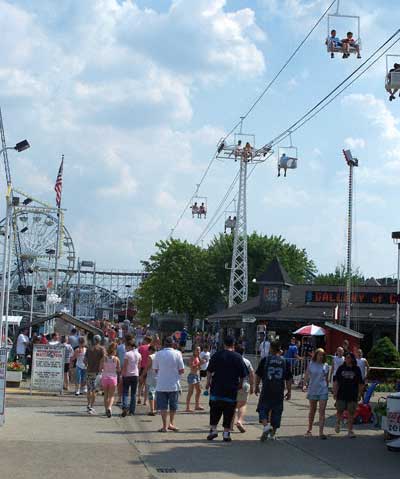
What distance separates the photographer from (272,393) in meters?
13.6

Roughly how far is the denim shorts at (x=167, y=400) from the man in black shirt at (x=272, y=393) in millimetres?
1630

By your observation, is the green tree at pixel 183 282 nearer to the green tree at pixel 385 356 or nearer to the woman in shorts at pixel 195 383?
the green tree at pixel 385 356

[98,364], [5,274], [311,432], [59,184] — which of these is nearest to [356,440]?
[311,432]

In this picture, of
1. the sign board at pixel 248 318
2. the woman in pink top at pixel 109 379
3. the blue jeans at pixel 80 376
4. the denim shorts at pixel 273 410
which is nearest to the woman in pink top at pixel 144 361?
the woman in pink top at pixel 109 379

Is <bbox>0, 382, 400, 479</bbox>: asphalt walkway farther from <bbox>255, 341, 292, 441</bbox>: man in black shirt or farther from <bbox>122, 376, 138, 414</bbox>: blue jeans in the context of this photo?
<bbox>122, 376, 138, 414</bbox>: blue jeans

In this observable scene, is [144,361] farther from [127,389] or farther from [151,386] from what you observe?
[127,389]

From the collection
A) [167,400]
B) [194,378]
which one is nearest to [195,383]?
[194,378]

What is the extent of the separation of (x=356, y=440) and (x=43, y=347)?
10.1 m

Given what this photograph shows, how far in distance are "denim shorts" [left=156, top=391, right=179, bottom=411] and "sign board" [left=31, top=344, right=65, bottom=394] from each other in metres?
7.60

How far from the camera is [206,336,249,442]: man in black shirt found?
13312 mm

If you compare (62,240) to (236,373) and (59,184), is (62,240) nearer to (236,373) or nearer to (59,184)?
(59,184)

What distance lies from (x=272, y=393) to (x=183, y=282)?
2175 inches

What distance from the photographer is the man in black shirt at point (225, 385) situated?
1331 cm

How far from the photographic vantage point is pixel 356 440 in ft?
46.7
